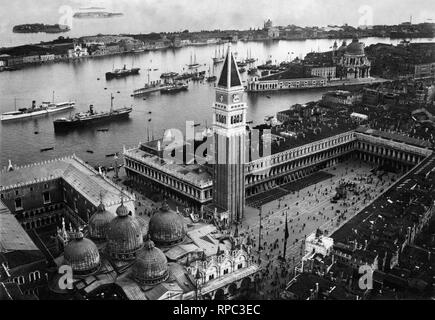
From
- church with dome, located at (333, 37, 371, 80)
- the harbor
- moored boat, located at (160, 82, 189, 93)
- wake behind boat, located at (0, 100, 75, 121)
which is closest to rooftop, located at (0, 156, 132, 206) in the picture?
the harbor

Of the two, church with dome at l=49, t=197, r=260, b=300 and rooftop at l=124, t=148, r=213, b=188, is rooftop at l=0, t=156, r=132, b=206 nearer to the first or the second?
church with dome at l=49, t=197, r=260, b=300

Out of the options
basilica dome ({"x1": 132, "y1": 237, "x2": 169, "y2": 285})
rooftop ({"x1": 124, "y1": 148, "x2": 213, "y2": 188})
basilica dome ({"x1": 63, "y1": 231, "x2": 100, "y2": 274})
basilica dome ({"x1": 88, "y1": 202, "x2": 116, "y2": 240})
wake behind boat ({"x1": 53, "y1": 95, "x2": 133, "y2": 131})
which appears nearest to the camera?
basilica dome ({"x1": 132, "y1": 237, "x2": 169, "y2": 285})

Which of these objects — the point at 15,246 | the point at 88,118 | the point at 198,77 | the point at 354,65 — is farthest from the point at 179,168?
the point at 354,65

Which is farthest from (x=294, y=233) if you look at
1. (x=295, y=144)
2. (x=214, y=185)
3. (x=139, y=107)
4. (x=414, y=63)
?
(x=414, y=63)

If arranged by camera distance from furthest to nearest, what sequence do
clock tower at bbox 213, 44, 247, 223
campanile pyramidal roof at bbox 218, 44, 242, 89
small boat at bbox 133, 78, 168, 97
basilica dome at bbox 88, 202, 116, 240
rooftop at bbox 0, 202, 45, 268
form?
small boat at bbox 133, 78, 168, 97 → clock tower at bbox 213, 44, 247, 223 → campanile pyramidal roof at bbox 218, 44, 242, 89 → basilica dome at bbox 88, 202, 116, 240 → rooftop at bbox 0, 202, 45, 268

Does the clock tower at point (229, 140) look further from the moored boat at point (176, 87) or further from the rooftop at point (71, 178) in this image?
the moored boat at point (176, 87)

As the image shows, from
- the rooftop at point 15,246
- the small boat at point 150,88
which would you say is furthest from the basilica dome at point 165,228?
the small boat at point 150,88
